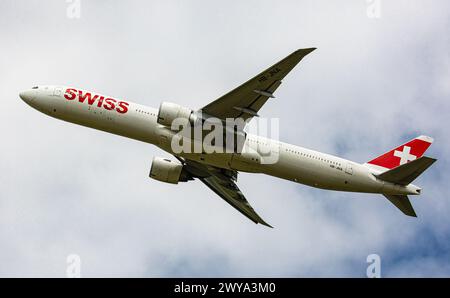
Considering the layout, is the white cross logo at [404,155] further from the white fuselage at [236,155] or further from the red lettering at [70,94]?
the red lettering at [70,94]

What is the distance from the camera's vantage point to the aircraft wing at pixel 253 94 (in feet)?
127

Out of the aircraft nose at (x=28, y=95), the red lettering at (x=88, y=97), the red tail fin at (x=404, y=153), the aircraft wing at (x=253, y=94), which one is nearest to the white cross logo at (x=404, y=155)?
the red tail fin at (x=404, y=153)

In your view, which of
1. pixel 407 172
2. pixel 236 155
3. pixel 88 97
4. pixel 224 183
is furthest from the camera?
pixel 224 183

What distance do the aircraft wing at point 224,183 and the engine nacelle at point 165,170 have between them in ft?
2.38

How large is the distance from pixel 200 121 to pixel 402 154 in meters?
14.3

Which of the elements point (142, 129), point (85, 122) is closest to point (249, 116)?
point (142, 129)

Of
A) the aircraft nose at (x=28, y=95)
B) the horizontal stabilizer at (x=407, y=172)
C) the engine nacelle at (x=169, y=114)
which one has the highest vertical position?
the aircraft nose at (x=28, y=95)

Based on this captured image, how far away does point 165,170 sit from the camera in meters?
46.6

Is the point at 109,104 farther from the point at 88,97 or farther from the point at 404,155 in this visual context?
the point at 404,155

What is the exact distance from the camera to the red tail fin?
150ft

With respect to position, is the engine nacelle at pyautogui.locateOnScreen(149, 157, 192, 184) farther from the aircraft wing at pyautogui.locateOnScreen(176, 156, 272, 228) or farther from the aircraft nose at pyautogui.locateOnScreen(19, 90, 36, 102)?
the aircraft nose at pyautogui.locateOnScreen(19, 90, 36, 102)

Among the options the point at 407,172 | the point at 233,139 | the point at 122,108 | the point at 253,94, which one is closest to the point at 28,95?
the point at 122,108

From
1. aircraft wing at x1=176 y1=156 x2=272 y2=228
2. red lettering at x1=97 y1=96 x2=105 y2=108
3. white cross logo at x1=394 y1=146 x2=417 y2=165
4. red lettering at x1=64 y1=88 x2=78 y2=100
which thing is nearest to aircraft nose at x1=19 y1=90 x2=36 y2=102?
red lettering at x1=64 y1=88 x2=78 y2=100

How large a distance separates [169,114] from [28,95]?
1012 cm
